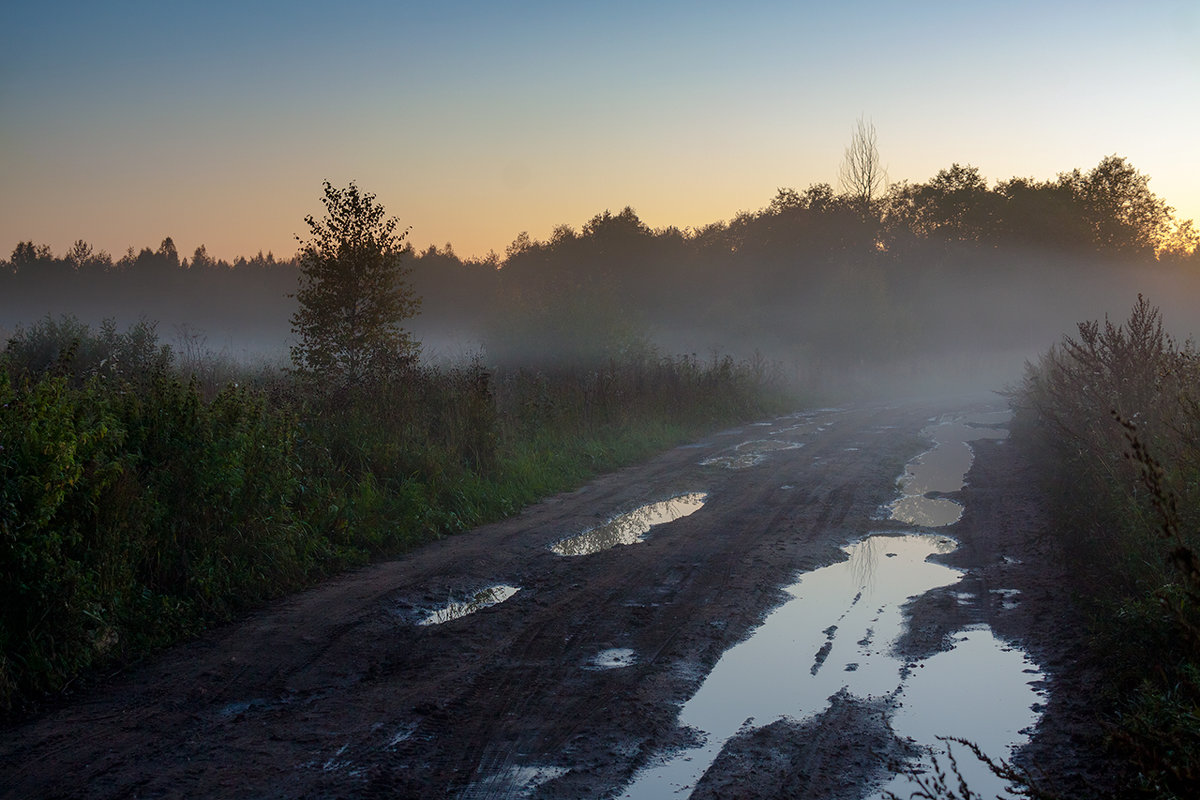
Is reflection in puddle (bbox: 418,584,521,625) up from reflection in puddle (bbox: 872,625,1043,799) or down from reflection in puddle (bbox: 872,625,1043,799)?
up

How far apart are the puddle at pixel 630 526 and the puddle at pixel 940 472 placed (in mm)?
2476

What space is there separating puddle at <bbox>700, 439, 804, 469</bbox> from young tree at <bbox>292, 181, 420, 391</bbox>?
5596mm

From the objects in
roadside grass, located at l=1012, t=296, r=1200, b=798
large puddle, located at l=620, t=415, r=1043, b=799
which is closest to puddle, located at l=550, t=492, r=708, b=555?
large puddle, located at l=620, t=415, r=1043, b=799

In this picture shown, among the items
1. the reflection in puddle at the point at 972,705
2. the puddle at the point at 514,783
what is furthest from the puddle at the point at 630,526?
the puddle at the point at 514,783

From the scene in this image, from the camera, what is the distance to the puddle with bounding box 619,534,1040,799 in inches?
162

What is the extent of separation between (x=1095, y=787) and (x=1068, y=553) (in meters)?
4.50

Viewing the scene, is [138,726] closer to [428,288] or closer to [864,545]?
[864,545]

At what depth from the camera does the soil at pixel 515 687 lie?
3693 millimetres

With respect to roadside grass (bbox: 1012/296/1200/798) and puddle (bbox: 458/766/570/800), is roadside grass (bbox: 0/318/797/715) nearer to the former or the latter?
puddle (bbox: 458/766/570/800)

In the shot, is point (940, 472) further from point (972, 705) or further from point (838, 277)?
point (838, 277)

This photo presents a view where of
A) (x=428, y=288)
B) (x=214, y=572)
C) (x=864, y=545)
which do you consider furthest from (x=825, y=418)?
(x=428, y=288)

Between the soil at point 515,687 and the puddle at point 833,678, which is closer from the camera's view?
the soil at point 515,687

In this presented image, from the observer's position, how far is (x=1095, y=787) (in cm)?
351

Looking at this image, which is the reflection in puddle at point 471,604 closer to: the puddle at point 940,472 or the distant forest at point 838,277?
the puddle at point 940,472
